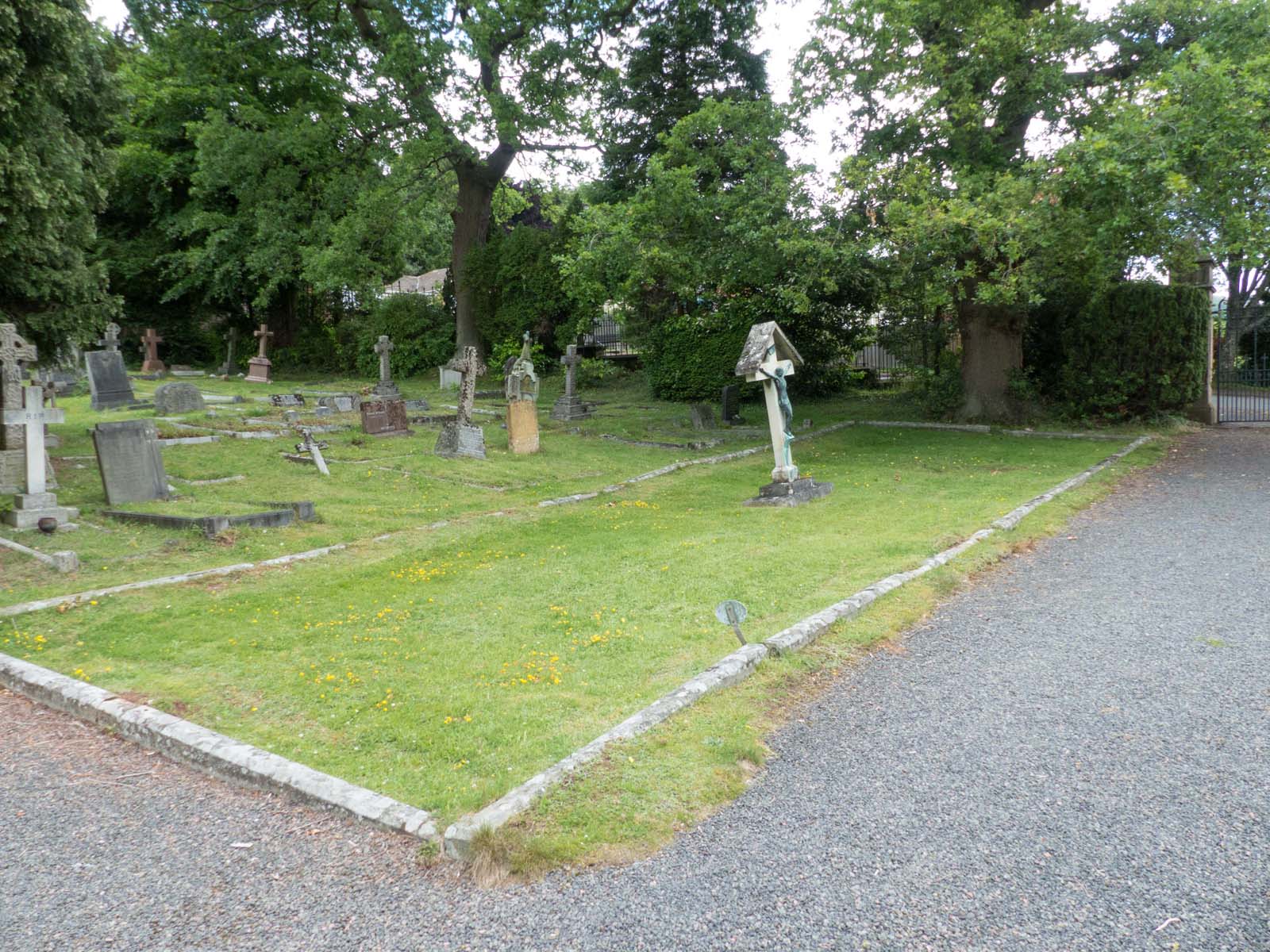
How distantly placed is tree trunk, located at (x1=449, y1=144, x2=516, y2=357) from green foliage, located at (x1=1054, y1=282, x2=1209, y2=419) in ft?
57.5

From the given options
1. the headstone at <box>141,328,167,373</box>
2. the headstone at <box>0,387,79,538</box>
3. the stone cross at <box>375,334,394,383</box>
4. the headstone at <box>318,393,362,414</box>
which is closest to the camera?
the headstone at <box>0,387,79,538</box>

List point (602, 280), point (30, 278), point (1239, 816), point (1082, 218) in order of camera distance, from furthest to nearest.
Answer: point (602, 280)
point (1082, 218)
point (30, 278)
point (1239, 816)

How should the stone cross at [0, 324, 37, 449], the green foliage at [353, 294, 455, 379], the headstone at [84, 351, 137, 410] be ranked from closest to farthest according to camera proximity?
the stone cross at [0, 324, 37, 449] → the headstone at [84, 351, 137, 410] → the green foliage at [353, 294, 455, 379]

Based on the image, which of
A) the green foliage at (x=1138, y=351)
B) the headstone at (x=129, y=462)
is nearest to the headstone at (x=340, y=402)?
the headstone at (x=129, y=462)

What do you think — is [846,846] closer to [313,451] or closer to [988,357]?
[313,451]

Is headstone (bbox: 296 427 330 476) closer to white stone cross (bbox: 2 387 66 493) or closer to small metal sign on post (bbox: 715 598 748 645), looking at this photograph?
white stone cross (bbox: 2 387 66 493)

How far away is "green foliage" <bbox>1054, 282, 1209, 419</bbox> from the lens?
16188 millimetres

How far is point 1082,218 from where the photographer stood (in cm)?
1270

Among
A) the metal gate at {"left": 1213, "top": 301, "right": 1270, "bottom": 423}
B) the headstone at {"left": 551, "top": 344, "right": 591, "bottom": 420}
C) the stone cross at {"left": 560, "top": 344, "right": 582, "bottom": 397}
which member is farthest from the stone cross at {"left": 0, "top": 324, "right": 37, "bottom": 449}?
the metal gate at {"left": 1213, "top": 301, "right": 1270, "bottom": 423}

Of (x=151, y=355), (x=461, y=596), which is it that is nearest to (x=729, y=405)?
(x=461, y=596)

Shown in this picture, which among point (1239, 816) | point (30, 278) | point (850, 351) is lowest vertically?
point (1239, 816)

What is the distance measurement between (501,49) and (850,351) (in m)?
12.4

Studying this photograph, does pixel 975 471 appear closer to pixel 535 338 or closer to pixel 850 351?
pixel 850 351

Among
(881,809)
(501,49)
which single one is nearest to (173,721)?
(881,809)
